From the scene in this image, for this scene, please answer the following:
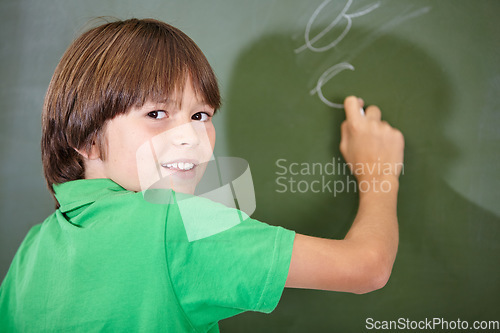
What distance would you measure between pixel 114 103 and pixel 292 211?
0.36 metres

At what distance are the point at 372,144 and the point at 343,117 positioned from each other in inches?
2.8

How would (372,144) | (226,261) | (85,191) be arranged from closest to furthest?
(226,261)
(85,191)
(372,144)

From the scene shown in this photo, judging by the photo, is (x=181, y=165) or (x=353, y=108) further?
(x=353, y=108)

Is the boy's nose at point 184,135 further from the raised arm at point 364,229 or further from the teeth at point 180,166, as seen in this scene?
the raised arm at point 364,229

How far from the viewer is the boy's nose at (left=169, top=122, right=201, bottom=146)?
586 millimetres

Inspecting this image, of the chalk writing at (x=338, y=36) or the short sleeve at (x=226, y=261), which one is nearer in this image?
the short sleeve at (x=226, y=261)

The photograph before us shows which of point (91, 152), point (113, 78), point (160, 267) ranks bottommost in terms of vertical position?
point (160, 267)

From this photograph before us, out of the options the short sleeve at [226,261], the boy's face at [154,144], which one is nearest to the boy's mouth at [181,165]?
the boy's face at [154,144]

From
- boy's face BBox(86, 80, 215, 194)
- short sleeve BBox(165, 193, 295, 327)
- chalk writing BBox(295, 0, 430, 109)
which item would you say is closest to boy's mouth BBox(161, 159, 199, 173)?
boy's face BBox(86, 80, 215, 194)

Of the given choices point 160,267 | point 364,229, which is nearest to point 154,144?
point 160,267

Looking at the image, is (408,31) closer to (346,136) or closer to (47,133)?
(346,136)

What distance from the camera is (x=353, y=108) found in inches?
28.4

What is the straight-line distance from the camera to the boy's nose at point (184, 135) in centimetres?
59

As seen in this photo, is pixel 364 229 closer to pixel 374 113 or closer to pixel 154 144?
pixel 374 113
